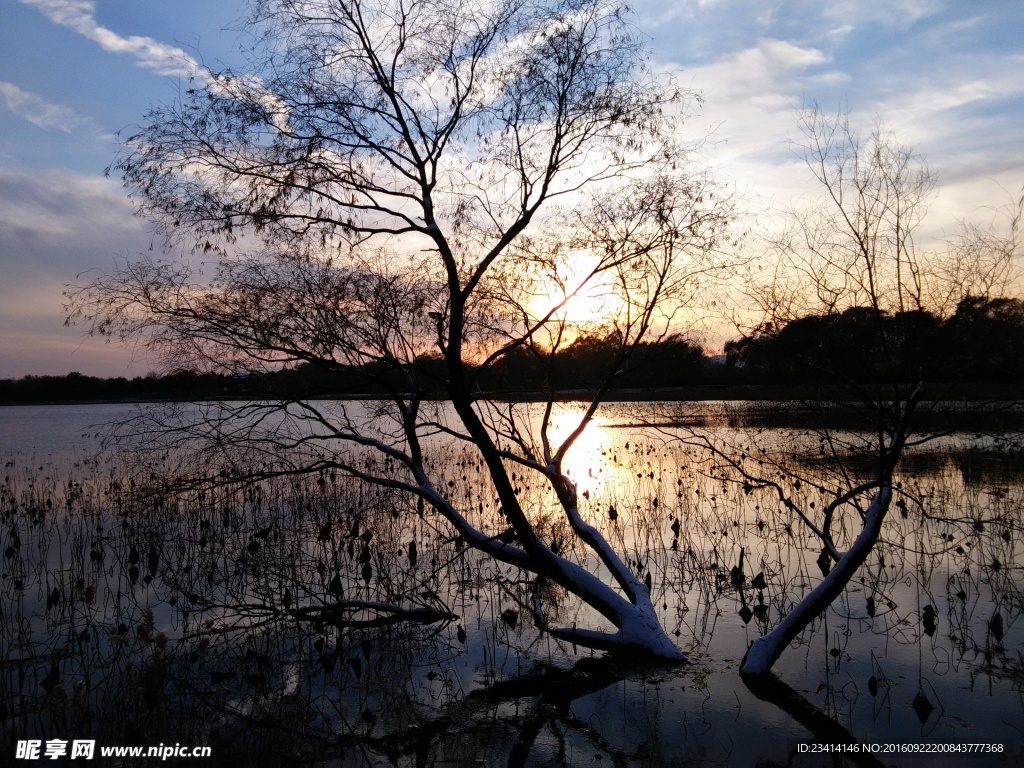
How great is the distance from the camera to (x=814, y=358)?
24.2 feet

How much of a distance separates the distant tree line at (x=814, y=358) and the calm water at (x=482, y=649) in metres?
1.10

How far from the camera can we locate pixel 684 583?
30.1 feet

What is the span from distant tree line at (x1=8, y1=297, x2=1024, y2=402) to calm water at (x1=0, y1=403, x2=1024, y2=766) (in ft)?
3.62

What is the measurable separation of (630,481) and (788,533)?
583 cm

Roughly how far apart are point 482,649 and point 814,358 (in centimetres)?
462

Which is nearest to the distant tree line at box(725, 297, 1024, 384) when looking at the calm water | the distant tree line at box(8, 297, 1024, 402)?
the distant tree line at box(8, 297, 1024, 402)

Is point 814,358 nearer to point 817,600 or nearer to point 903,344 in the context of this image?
point 903,344

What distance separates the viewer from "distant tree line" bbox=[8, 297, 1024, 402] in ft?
21.1

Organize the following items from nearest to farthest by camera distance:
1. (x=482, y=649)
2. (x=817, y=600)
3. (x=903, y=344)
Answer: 1. (x=817, y=600)
2. (x=903, y=344)
3. (x=482, y=649)

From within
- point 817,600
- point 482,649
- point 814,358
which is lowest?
point 482,649

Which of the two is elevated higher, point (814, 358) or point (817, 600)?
point (814, 358)

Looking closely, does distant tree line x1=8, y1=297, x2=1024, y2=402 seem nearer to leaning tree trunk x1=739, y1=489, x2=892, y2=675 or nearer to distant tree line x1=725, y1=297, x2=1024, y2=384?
distant tree line x1=725, y1=297, x2=1024, y2=384

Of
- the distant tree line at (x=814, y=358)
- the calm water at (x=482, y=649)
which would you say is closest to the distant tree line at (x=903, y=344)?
the distant tree line at (x=814, y=358)

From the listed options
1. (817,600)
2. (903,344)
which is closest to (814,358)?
(903,344)
